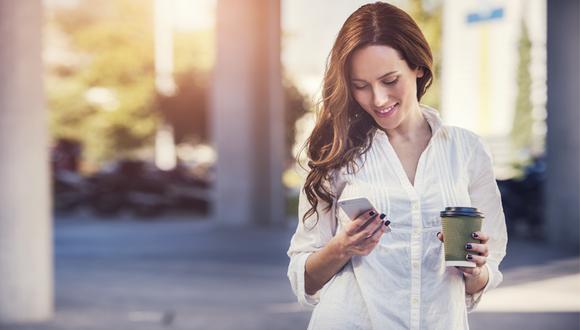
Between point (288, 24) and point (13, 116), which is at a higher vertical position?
point (288, 24)

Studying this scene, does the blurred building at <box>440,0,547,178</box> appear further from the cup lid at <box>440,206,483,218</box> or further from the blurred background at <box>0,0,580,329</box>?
the cup lid at <box>440,206,483,218</box>

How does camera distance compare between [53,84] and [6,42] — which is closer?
[6,42]

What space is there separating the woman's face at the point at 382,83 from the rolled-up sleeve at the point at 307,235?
0.92 feet

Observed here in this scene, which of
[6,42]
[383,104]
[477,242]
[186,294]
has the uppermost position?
[6,42]

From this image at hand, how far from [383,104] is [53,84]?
1786 inches

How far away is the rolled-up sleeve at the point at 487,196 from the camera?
2.58 meters

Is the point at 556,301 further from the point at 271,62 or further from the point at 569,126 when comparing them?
the point at 271,62

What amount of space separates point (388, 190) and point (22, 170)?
6.11 m

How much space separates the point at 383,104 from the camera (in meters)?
2.50

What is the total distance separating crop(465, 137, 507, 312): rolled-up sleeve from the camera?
258 cm

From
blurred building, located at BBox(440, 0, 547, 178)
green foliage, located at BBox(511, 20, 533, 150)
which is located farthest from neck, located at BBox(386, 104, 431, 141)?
green foliage, located at BBox(511, 20, 533, 150)

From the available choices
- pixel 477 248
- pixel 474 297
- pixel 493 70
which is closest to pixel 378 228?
pixel 477 248

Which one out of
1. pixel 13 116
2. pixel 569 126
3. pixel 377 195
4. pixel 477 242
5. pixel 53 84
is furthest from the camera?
pixel 53 84

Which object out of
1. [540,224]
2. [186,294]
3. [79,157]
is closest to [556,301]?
[186,294]
